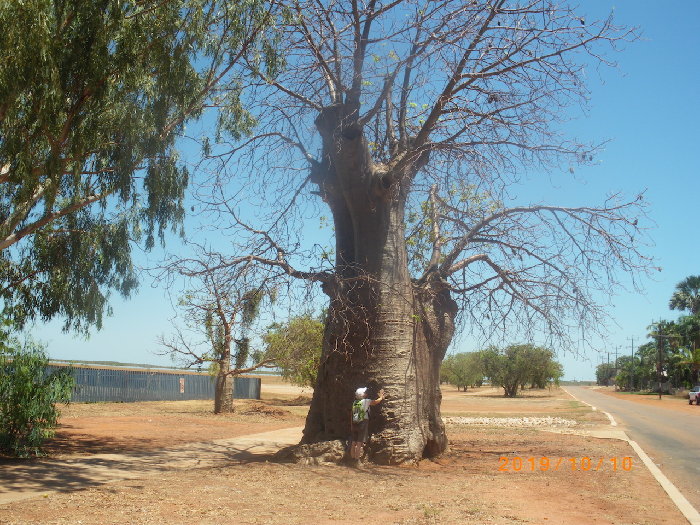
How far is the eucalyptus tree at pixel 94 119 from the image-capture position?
8.49 m

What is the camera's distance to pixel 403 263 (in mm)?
11000

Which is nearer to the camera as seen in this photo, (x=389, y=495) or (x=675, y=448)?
(x=389, y=495)

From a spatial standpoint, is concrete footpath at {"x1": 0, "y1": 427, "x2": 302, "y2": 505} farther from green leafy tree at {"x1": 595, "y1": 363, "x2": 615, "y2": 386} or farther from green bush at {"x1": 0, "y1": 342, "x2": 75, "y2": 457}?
green leafy tree at {"x1": 595, "y1": 363, "x2": 615, "y2": 386}

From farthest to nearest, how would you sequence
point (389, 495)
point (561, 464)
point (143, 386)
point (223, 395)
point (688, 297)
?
1. point (688, 297)
2. point (143, 386)
3. point (223, 395)
4. point (561, 464)
5. point (389, 495)

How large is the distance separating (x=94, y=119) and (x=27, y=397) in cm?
444

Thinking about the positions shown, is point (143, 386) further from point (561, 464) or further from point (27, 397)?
point (561, 464)

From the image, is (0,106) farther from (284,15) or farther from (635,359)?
(635,359)

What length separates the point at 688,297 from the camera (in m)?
64.5

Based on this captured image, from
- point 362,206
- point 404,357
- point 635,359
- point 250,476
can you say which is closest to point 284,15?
point 362,206

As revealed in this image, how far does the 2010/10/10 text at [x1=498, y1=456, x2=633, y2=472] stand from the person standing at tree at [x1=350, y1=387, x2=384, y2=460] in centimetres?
218

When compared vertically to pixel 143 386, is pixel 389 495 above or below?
below

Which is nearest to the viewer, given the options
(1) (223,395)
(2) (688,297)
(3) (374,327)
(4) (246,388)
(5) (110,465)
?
(5) (110,465)

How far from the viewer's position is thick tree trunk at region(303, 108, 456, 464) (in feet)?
33.3

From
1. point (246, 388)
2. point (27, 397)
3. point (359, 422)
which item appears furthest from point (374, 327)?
point (246, 388)
